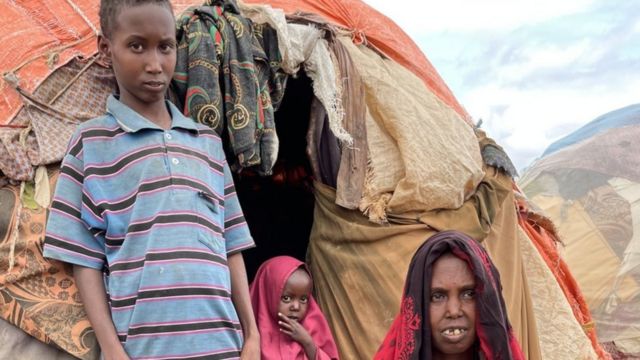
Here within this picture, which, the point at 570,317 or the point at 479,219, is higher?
the point at 479,219

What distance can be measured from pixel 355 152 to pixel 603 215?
5434 mm

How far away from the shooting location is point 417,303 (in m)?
2.60

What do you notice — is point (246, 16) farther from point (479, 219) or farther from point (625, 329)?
point (625, 329)

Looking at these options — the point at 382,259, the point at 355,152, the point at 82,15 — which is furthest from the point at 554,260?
the point at 82,15

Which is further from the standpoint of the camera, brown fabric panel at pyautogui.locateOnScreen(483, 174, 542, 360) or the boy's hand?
brown fabric panel at pyautogui.locateOnScreen(483, 174, 542, 360)

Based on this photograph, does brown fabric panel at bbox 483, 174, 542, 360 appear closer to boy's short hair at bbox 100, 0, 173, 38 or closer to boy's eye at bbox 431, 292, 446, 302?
boy's eye at bbox 431, 292, 446, 302

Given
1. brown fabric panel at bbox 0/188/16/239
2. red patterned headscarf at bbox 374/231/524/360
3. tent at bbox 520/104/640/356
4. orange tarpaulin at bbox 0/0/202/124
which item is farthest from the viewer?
tent at bbox 520/104/640/356

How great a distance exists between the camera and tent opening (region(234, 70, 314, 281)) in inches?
183

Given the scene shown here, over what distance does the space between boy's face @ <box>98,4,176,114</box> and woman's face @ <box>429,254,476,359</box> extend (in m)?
1.09

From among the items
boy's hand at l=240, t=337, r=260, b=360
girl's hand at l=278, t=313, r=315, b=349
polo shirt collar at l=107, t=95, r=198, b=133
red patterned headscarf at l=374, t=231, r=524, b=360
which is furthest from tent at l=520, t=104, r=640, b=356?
polo shirt collar at l=107, t=95, r=198, b=133

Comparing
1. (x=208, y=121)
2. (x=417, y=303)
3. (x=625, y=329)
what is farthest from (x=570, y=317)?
(x=625, y=329)

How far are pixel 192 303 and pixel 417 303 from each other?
0.70m

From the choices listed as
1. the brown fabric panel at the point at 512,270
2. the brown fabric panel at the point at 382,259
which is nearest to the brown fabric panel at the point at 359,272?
the brown fabric panel at the point at 382,259

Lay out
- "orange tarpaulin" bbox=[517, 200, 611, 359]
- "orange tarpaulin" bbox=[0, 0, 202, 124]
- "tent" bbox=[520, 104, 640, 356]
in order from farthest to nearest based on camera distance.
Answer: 1. "tent" bbox=[520, 104, 640, 356]
2. "orange tarpaulin" bbox=[517, 200, 611, 359]
3. "orange tarpaulin" bbox=[0, 0, 202, 124]
